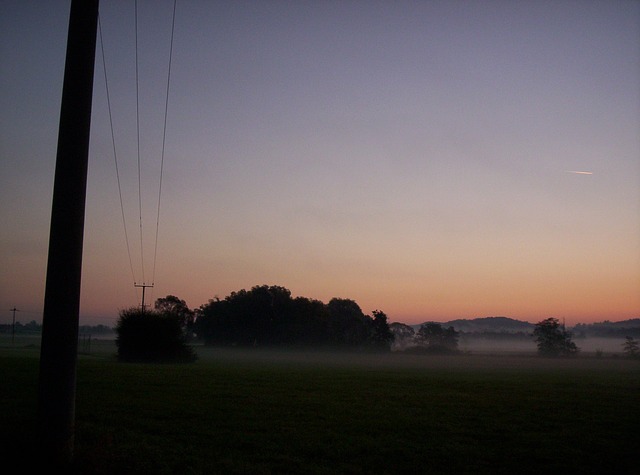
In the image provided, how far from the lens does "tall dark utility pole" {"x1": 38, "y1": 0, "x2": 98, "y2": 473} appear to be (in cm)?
831

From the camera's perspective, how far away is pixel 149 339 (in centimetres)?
5316

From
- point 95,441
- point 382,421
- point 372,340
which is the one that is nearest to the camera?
point 95,441

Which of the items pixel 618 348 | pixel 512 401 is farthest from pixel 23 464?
pixel 618 348

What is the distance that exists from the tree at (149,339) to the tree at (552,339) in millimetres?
107085

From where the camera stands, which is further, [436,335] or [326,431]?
Answer: [436,335]

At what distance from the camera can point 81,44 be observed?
8.84 metres

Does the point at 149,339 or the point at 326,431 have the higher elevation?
the point at 149,339

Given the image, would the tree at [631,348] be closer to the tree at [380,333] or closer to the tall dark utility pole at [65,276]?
the tree at [380,333]

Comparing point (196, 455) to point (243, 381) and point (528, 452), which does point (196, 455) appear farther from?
point (243, 381)

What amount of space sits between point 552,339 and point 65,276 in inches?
5839

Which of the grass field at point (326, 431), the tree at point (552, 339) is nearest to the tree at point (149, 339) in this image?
the grass field at point (326, 431)

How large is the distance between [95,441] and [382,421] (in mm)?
7714

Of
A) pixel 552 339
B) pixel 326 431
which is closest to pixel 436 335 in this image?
pixel 552 339

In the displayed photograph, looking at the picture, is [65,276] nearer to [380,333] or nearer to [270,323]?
[270,323]
